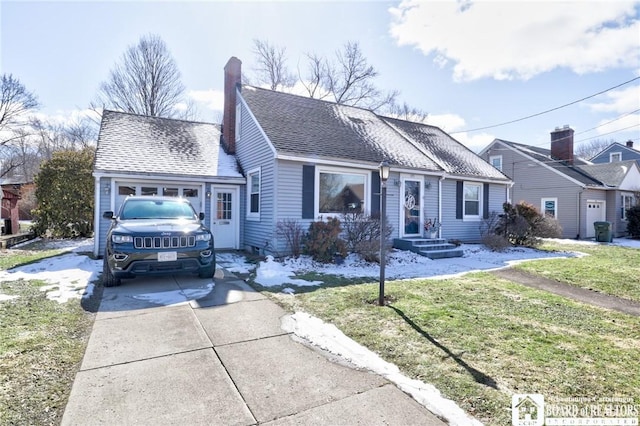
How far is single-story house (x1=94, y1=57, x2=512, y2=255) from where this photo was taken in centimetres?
962

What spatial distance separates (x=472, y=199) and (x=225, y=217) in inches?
387

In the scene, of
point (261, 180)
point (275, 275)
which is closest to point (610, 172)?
point (261, 180)

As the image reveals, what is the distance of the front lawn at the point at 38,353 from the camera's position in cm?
246

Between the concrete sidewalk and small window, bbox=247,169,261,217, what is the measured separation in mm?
6194

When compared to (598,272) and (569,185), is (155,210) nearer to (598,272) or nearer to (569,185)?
(598,272)

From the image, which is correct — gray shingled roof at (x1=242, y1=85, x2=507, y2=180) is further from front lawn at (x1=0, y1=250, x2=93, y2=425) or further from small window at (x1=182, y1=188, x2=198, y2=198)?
front lawn at (x1=0, y1=250, x2=93, y2=425)

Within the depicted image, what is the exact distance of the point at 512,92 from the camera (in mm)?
15750

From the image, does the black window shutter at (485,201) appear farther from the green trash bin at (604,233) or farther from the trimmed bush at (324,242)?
the green trash bin at (604,233)

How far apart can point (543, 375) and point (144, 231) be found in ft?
19.8

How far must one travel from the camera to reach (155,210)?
7031 millimetres

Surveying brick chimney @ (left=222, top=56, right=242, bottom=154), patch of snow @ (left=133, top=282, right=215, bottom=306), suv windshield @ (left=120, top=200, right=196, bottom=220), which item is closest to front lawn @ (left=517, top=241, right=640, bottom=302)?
patch of snow @ (left=133, top=282, right=215, bottom=306)

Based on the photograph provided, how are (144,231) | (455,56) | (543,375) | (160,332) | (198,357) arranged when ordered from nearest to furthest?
(543,375), (198,357), (160,332), (144,231), (455,56)

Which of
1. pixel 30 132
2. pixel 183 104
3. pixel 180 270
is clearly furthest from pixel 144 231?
pixel 30 132

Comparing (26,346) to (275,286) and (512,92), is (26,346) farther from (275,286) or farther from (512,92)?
(512,92)
